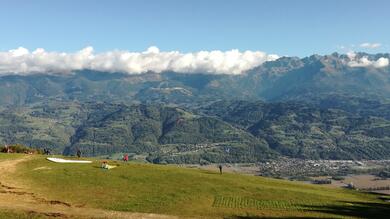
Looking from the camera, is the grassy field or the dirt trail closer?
the dirt trail

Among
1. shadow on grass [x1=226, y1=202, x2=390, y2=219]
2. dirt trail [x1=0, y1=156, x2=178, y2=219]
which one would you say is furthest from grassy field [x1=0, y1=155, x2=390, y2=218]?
dirt trail [x1=0, y1=156, x2=178, y2=219]

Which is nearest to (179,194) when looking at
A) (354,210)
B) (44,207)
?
(44,207)

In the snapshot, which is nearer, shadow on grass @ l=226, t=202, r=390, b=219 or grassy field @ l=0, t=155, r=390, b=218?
grassy field @ l=0, t=155, r=390, b=218

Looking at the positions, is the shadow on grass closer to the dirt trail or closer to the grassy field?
the grassy field

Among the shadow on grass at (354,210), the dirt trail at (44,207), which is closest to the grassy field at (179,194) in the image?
the shadow on grass at (354,210)

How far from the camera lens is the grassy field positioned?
8000 centimetres

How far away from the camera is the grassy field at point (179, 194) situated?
80000 millimetres

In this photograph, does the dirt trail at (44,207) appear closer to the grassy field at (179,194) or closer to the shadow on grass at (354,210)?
the grassy field at (179,194)

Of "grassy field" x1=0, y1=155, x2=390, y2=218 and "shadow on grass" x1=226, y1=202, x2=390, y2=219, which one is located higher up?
"grassy field" x1=0, y1=155, x2=390, y2=218

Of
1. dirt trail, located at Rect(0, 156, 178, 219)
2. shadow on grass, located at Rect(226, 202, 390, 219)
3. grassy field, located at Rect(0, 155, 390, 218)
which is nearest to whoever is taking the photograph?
dirt trail, located at Rect(0, 156, 178, 219)

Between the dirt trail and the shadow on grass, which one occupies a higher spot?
the dirt trail

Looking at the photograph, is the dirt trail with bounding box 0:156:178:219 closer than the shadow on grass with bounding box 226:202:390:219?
Yes

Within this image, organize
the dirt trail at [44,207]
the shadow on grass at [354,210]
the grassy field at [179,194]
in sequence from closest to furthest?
the dirt trail at [44,207] → the grassy field at [179,194] → the shadow on grass at [354,210]

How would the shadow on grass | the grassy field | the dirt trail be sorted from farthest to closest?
the shadow on grass < the grassy field < the dirt trail
